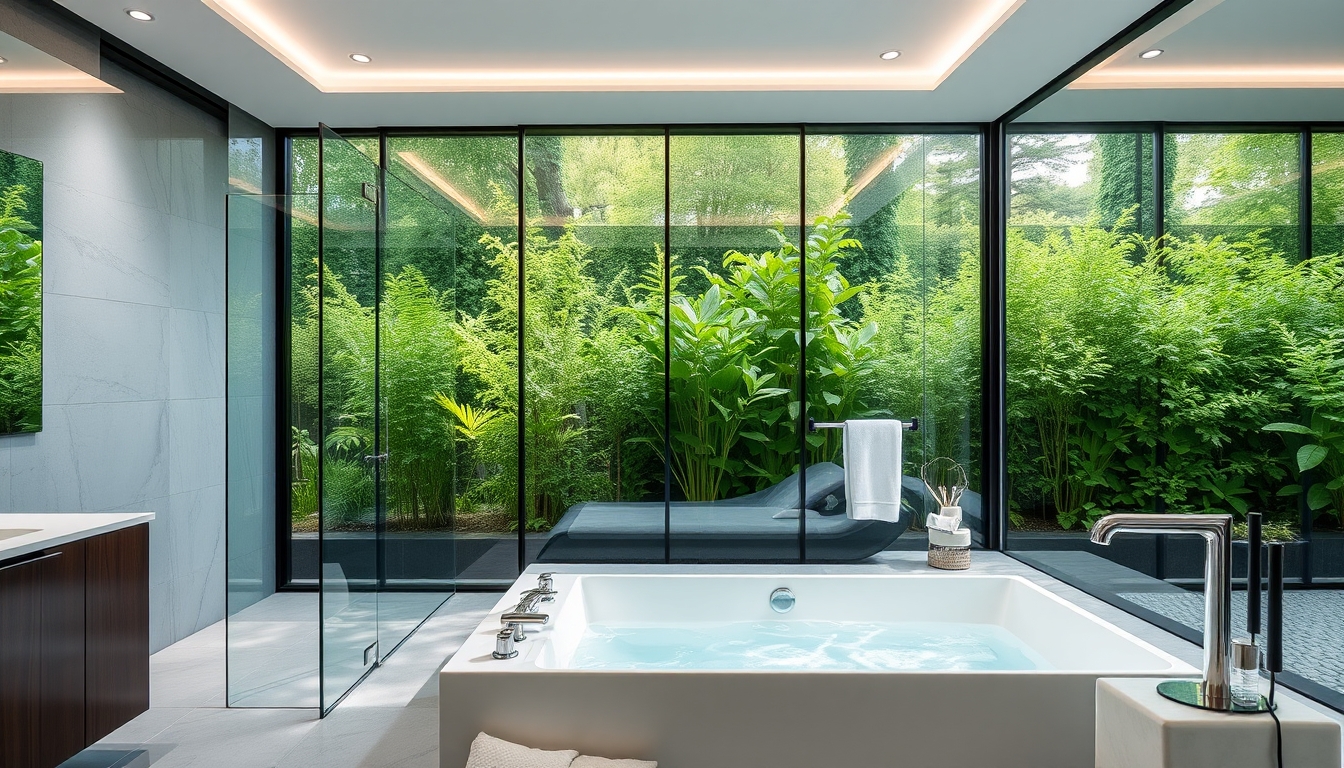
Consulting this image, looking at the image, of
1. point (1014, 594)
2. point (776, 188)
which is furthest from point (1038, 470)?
point (776, 188)

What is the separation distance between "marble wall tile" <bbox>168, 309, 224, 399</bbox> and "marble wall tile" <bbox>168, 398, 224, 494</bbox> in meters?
0.06

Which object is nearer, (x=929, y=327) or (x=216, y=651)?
(x=216, y=651)

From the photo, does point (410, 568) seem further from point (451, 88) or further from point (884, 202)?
point (884, 202)

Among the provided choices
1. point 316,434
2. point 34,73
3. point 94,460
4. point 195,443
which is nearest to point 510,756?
point 316,434

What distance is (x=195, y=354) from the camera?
12.1 feet

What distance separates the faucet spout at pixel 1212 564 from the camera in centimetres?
128

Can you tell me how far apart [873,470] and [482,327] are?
7.49ft

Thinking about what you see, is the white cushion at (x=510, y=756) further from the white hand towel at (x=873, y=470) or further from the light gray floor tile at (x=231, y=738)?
the white hand towel at (x=873, y=470)

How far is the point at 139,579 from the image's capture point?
254cm

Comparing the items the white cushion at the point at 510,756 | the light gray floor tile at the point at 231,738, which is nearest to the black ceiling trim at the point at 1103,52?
the white cushion at the point at 510,756

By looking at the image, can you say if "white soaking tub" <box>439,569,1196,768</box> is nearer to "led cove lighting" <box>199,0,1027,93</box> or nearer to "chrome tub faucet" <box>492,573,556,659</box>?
"chrome tub faucet" <box>492,573,556,659</box>

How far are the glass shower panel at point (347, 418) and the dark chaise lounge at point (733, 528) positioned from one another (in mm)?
1265

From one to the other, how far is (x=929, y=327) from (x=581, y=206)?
81.7 inches

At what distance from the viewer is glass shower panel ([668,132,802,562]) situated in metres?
4.29
